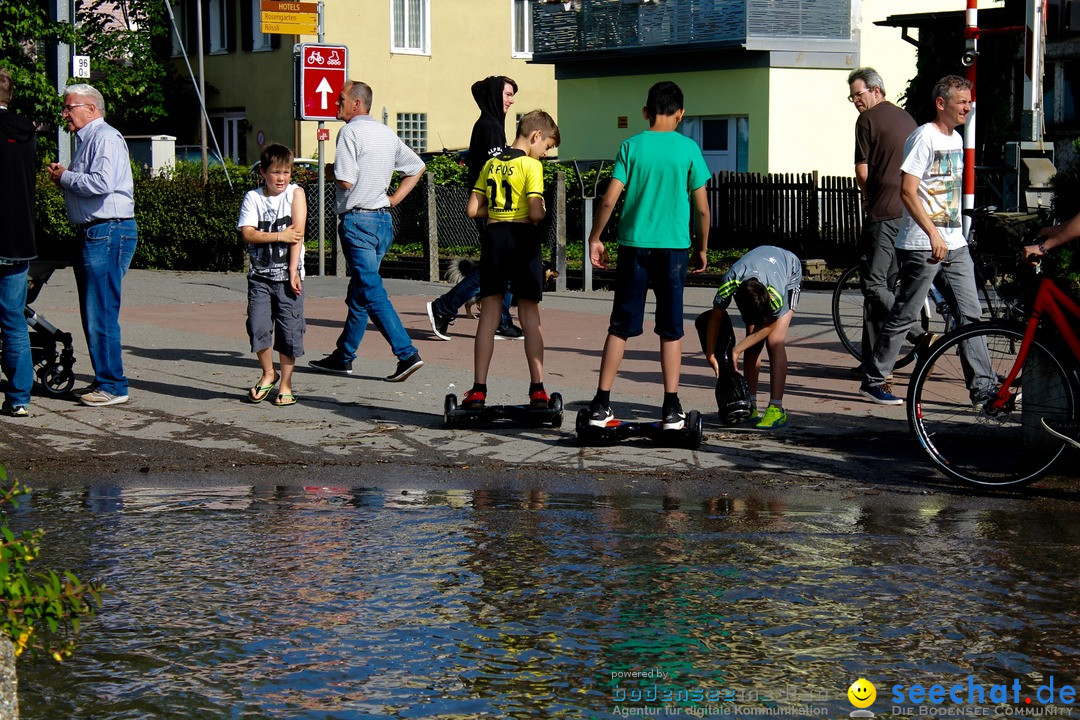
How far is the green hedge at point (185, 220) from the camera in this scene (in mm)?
21750

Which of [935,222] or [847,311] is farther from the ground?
[935,222]

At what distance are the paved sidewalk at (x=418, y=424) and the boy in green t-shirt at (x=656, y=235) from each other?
0.43m

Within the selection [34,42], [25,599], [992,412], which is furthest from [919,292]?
[34,42]

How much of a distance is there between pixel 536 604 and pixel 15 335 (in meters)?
4.94

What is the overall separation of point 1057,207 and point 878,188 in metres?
2.69

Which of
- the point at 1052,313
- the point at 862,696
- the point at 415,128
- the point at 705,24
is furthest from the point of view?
the point at 415,128

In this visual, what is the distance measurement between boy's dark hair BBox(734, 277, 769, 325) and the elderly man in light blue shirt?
3597 millimetres

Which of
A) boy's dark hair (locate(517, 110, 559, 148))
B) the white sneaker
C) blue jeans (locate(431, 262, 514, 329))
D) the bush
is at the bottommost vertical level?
the white sneaker

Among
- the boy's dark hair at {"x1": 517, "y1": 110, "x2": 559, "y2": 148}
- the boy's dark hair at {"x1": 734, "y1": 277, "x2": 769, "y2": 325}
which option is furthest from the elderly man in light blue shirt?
the boy's dark hair at {"x1": 734, "y1": 277, "x2": 769, "y2": 325}

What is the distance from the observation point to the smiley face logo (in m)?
4.10

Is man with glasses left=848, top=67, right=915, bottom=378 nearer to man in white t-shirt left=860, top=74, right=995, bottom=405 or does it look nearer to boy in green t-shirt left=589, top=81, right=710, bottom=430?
man in white t-shirt left=860, top=74, right=995, bottom=405

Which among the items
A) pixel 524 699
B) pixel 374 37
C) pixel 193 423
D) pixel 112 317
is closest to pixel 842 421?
pixel 193 423

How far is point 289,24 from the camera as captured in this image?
19547 mm

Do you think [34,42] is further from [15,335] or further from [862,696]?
[862,696]
